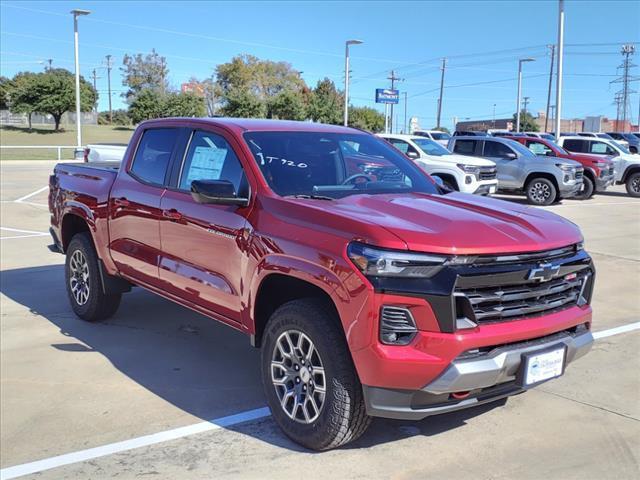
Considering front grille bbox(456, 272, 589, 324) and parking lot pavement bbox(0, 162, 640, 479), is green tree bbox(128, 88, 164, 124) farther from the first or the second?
front grille bbox(456, 272, 589, 324)

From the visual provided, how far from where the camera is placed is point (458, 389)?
3.13 metres

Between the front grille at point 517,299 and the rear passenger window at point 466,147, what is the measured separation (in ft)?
52.1

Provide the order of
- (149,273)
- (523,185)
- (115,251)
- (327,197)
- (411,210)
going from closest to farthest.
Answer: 1. (411,210)
2. (327,197)
3. (149,273)
4. (115,251)
5. (523,185)

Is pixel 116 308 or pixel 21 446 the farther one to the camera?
pixel 116 308

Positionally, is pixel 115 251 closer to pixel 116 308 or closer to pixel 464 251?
pixel 116 308

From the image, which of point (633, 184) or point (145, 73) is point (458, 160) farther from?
point (145, 73)

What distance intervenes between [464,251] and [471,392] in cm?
75

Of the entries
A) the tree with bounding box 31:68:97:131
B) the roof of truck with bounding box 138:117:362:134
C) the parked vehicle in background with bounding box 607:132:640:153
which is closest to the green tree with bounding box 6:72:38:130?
the tree with bounding box 31:68:97:131

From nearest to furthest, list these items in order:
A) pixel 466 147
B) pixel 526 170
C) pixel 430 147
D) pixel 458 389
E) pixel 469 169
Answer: pixel 458 389, pixel 469 169, pixel 430 147, pixel 526 170, pixel 466 147

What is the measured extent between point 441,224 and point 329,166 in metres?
1.36

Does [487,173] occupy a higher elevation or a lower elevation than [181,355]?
higher

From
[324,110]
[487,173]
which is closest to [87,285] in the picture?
[487,173]

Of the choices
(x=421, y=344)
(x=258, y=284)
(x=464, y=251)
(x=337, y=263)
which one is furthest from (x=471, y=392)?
(x=258, y=284)

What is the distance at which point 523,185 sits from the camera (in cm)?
1848
